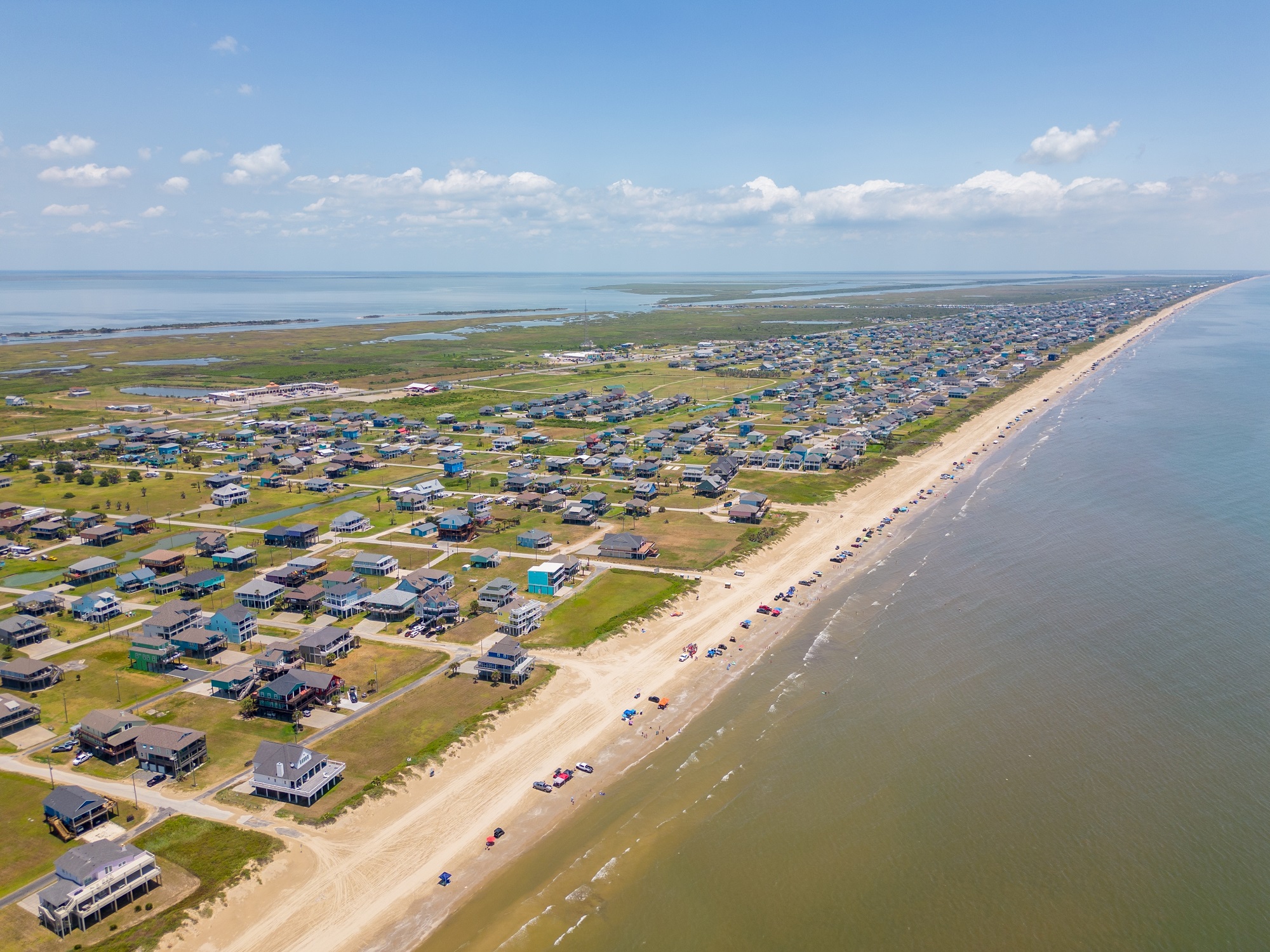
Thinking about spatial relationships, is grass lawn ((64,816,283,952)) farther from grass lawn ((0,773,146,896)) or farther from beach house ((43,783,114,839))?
beach house ((43,783,114,839))

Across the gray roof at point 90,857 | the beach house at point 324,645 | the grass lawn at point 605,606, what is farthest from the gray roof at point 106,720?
the grass lawn at point 605,606

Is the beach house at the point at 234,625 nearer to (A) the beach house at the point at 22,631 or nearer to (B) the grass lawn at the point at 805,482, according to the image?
(A) the beach house at the point at 22,631

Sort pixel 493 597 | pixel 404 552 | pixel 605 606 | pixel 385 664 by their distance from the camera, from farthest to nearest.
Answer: pixel 404 552 < pixel 605 606 < pixel 493 597 < pixel 385 664

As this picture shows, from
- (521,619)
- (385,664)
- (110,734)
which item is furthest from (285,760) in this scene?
(521,619)

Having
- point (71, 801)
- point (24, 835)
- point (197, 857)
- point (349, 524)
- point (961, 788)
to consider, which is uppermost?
point (349, 524)

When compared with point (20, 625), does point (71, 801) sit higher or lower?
lower

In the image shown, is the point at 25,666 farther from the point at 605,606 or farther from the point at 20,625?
the point at 605,606
